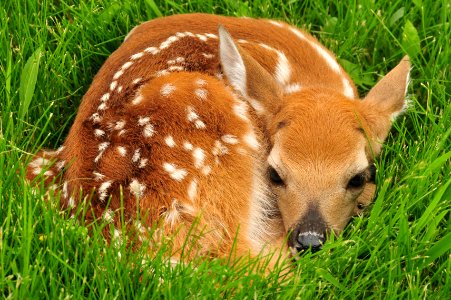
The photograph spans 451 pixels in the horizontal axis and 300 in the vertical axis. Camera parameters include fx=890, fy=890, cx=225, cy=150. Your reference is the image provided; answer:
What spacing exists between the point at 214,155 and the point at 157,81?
0.48 m

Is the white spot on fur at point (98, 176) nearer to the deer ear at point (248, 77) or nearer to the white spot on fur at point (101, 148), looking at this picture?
the white spot on fur at point (101, 148)

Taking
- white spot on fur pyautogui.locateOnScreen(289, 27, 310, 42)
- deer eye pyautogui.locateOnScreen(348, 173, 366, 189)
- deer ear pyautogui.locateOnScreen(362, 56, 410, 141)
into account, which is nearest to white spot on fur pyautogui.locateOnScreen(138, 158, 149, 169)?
deer eye pyautogui.locateOnScreen(348, 173, 366, 189)

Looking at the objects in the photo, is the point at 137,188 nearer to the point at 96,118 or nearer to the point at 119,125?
the point at 119,125

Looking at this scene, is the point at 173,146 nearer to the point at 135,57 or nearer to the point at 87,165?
the point at 87,165

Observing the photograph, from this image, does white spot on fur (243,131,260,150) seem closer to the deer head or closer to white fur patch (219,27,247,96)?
the deer head

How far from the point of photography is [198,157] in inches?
152

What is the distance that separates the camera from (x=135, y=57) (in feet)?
14.3

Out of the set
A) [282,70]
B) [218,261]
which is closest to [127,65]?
[282,70]

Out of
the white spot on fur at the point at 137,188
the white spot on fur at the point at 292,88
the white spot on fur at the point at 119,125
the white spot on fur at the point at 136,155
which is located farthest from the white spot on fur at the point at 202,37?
the white spot on fur at the point at 137,188

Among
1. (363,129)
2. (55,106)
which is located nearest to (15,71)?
(55,106)

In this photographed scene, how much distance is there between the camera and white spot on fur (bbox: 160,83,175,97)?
4.03m

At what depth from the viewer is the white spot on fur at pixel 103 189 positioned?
366 cm

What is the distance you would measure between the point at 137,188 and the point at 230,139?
1.80 feet

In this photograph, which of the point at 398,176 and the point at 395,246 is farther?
the point at 398,176
